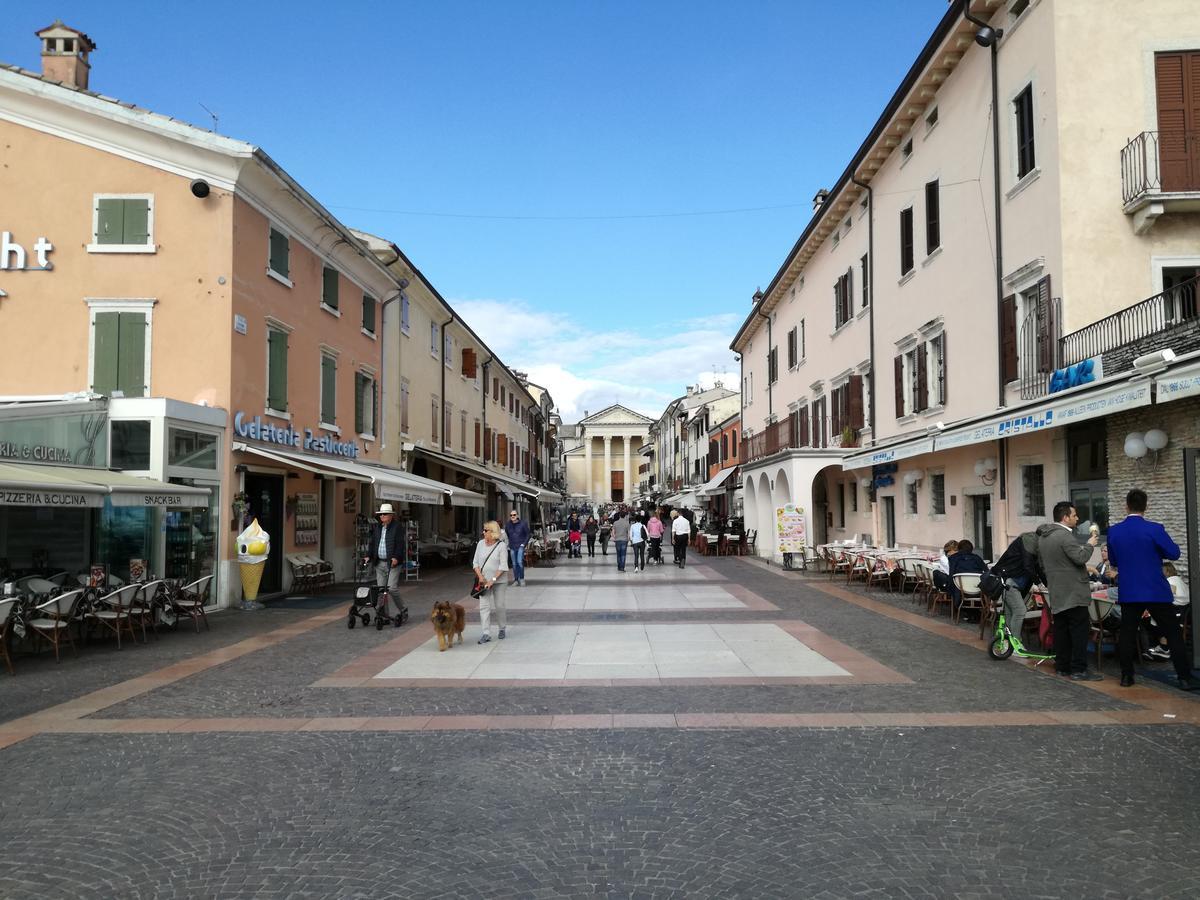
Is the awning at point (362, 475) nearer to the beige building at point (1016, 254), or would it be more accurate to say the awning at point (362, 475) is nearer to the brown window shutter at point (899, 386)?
the beige building at point (1016, 254)

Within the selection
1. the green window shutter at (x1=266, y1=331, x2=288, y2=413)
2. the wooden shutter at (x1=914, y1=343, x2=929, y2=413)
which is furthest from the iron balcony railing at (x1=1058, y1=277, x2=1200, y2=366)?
the green window shutter at (x1=266, y1=331, x2=288, y2=413)

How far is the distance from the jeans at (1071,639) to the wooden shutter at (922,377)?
9965 mm

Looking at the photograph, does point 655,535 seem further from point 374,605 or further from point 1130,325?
point 1130,325

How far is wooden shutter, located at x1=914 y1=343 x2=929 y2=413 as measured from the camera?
58.5 ft

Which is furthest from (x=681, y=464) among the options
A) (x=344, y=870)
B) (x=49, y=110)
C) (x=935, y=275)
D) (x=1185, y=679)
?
(x=344, y=870)

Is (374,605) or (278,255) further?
(278,255)

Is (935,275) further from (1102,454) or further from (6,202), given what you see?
(6,202)

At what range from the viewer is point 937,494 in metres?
18.0

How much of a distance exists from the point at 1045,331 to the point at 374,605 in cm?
1045

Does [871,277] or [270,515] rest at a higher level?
[871,277]

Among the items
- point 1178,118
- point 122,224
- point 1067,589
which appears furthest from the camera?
point 122,224

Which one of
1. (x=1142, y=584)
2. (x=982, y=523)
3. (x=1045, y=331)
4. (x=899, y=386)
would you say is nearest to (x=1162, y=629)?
(x=1142, y=584)

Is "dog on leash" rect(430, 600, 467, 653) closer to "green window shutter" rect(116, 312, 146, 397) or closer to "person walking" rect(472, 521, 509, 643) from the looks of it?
"person walking" rect(472, 521, 509, 643)

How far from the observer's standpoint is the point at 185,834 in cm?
443
